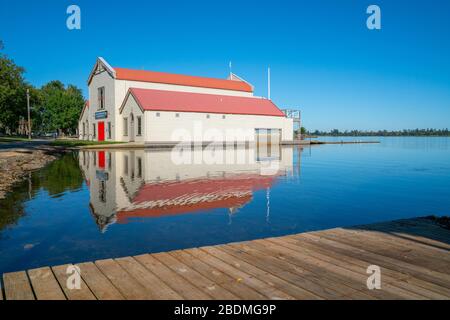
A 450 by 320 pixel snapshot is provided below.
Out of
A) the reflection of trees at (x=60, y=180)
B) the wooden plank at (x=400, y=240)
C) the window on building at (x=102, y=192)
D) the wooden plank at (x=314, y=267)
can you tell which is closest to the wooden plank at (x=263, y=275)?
the wooden plank at (x=314, y=267)

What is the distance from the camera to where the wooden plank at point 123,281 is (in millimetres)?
3877

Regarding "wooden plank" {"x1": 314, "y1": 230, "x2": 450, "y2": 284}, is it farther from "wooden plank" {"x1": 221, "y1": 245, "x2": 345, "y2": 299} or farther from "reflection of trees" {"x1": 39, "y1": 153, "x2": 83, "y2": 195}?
"reflection of trees" {"x1": 39, "y1": 153, "x2": 83, "y2": 195}

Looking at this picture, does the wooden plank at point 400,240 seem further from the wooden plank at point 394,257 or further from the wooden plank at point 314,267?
the wooden plank at point 314,267

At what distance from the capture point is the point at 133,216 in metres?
9.17

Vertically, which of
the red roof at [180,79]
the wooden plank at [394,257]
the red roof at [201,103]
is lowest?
the wooden plank at [394,257]

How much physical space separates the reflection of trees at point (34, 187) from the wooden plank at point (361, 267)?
667cm

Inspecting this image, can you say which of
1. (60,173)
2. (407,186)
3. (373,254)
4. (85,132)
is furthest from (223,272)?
(85,132)

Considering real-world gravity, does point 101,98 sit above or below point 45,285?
above

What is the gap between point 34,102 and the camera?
84.7 meters

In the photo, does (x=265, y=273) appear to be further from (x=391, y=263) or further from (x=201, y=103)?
(x=201, y=103)

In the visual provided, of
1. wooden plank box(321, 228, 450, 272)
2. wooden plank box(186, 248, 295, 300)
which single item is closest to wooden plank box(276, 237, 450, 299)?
wooden plank box(321, 228, 450, 272)

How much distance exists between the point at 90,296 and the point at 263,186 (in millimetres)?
11211

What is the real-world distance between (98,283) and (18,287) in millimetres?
869

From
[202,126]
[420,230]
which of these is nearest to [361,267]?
[420,230]
